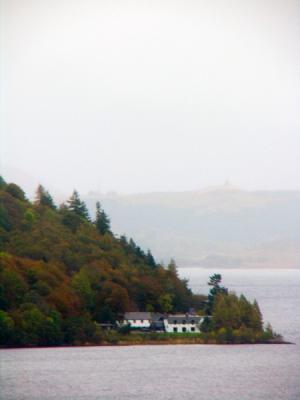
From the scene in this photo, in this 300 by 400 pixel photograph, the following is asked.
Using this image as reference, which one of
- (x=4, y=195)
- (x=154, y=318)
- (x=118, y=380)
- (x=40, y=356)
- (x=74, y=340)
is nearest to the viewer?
(x=118, y=380)

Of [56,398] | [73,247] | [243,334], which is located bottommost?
[56,398]

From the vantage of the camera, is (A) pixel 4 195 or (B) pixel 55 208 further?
(B) pixel 55 208

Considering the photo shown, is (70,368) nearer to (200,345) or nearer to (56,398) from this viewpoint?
(56,398)

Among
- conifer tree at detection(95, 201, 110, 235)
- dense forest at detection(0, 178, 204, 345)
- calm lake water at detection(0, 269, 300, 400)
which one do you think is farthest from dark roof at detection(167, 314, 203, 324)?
conifer tree at detection(95, 201, 110, 235)

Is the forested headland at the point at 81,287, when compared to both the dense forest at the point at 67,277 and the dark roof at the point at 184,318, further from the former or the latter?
the dark roof at the point at 184,318

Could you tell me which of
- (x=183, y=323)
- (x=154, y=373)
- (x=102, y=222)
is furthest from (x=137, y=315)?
(x=102, y=222)

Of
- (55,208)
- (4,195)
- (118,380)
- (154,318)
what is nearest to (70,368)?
(118,380)

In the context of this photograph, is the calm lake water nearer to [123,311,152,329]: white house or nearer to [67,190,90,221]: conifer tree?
[123,311,152,329]: white house

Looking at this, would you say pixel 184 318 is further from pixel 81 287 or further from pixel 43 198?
pixel 43 198

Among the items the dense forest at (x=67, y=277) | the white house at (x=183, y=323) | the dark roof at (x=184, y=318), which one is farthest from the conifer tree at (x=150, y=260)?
the white house at (x=183, y=323)
